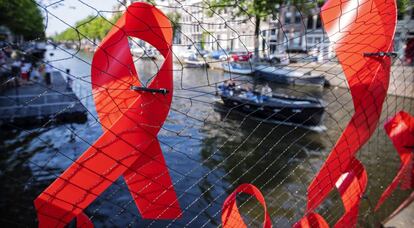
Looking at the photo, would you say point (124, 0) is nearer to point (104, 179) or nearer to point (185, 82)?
point (104, 179)

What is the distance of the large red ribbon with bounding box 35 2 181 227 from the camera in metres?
1.73

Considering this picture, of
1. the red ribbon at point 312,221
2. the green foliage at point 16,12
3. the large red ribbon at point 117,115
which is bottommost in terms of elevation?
the red ribbon at point 312,221

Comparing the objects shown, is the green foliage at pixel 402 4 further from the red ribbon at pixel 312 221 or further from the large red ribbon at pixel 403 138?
the red ribbon at pixel 312 221

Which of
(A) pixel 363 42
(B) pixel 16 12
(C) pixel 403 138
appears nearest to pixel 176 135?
(C) pixel 403 138

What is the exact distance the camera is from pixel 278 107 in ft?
41.9

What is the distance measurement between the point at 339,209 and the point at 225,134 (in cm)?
568

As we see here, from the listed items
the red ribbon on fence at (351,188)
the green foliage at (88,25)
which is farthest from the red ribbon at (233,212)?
the green foliage at (88,25)

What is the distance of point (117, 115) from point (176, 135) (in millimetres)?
5101

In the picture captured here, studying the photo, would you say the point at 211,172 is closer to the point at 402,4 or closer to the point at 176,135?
the point at 176,135

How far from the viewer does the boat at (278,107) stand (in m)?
12.1

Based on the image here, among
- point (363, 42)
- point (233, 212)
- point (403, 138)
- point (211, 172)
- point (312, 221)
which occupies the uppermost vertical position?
point (363, 42)

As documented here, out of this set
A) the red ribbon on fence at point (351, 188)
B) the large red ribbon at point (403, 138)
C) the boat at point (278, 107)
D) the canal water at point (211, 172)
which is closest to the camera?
the red ribbon on fence at point (351, 188)

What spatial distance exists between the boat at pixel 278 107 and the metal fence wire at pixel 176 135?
7cm

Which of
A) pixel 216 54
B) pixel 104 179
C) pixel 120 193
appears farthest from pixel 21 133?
pixel 216 54
